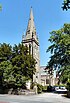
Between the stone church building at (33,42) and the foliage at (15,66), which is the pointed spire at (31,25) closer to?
the stone church building at (33,42)

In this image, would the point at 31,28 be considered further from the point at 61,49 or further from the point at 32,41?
the point at 61,49

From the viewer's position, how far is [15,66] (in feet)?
142

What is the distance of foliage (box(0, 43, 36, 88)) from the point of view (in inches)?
1690

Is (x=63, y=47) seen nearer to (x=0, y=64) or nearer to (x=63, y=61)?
(x=63, y=61)

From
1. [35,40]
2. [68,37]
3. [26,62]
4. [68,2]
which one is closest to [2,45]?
[26,62]

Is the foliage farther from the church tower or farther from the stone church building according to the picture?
the church tower

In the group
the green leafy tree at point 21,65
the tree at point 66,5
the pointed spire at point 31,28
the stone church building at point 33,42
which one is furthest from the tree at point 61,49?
the tree at point 66,5

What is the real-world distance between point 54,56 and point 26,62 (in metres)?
10.4

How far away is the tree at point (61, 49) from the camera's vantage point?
48.5m

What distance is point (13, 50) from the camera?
4656 cm

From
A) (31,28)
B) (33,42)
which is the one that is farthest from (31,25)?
(33,42)

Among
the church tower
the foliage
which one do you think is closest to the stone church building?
the church tower

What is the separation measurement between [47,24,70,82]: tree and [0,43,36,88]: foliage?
7.73m

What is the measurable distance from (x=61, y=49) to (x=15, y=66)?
12351 mm
